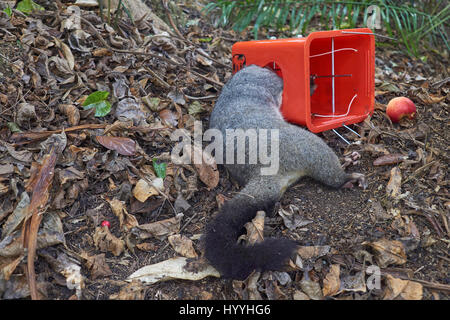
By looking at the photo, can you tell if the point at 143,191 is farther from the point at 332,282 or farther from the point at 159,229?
the point at 332,282

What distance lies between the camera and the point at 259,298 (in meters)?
2.31

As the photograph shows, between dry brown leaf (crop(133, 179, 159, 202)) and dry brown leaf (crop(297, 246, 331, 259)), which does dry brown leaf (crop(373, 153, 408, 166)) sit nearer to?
dry brown leaf (crop(297, 246, 331, 259))

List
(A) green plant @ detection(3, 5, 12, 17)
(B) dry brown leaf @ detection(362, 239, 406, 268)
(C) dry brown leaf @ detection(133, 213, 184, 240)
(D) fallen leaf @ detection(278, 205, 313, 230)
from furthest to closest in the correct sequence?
(A) green plant @ detection(3, 5, 12, 17), (D) fallen leaf @ detection(278, 205, 313, 230), (C) dry brown leaf @ detection(133, 213, 184, 240), (B) dry brown leaf @ detection(362, 239, 406, 268)

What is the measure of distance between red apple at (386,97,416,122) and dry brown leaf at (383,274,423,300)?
212 cm

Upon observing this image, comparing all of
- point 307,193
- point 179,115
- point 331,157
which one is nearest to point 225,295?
point 307,193

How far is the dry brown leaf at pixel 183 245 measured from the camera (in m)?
2.64

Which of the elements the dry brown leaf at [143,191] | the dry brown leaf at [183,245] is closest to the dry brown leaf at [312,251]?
the dry brown leaf at [183,245]

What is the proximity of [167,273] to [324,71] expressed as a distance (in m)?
2.99

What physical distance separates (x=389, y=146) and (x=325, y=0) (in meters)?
2.87

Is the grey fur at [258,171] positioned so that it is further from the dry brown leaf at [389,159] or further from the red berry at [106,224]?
the red berry at [106,224]

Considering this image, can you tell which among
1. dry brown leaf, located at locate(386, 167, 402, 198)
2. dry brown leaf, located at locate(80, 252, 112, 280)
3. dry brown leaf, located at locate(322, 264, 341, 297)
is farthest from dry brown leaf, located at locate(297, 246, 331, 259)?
dry brown leaf, located at locate(80, 252, 112, 280)

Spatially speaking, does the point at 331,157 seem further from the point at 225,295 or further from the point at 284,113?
the point at 225,295

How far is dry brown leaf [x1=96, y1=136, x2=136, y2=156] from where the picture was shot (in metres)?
3.15

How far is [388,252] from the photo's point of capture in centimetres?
250
